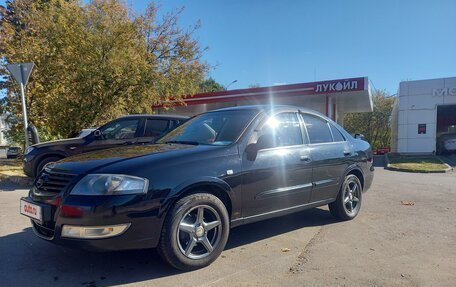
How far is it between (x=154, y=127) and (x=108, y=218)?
19.9 feet

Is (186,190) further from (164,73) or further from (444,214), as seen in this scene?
(164,73)

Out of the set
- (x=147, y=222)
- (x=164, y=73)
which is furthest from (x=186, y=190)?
(x=164, y=73)

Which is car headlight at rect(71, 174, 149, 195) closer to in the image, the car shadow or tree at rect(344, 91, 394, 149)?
the car shadow

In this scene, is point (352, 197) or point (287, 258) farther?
point (352, 197)

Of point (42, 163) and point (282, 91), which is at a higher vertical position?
point (282, 91)

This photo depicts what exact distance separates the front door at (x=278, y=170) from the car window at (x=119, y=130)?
5070mm

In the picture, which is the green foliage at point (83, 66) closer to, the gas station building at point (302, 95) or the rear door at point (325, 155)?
the gas station building at point (302, 95)

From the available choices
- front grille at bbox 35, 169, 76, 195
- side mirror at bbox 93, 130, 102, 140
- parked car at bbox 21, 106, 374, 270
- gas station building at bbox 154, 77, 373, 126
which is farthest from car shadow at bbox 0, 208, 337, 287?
gas station building at bbox 154, 77, 373, 126

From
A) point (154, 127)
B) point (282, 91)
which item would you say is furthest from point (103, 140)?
point (282, 91)

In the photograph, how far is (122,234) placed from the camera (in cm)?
344

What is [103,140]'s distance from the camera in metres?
9.02

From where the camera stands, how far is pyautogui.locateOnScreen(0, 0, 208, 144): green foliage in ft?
43.4

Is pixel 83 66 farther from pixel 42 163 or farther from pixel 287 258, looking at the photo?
pixel 287 258

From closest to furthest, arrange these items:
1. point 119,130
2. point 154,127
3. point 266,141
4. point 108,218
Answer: point 108,218, point 266,141, point 119,130, point 154,127
